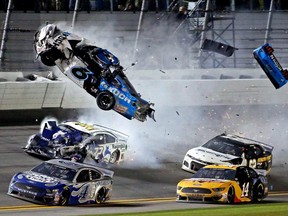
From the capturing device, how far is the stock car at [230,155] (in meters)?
31.5

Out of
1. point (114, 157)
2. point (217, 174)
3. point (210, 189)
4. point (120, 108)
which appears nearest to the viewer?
point (210, 189)

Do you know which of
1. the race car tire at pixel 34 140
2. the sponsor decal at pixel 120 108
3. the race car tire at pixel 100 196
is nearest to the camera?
the race car tire at pixel 100 196

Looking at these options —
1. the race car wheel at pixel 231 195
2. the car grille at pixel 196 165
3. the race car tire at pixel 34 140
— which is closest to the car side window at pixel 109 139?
the race car tire at pixel 34 140

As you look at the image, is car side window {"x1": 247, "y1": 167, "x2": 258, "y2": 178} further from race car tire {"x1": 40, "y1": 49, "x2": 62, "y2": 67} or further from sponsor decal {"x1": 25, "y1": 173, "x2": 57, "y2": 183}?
race car tire {"x1": 40, "y1": 49, "x2": 62, "y2": 67}

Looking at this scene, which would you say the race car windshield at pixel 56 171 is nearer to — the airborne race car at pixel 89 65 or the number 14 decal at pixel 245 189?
the airborne race car at pixel 89 65

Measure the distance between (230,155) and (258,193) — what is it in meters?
3.89

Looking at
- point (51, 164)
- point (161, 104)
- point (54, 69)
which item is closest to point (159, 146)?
point (161, 104)

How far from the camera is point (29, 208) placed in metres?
24.5

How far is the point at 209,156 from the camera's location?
104ft

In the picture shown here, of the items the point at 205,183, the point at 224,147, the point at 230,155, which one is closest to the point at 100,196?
the point at 205,183

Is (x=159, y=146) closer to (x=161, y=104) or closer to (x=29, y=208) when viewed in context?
(x=161, y=104)

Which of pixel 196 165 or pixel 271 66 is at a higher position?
pixel 271 66

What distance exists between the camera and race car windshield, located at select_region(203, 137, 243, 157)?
32062 mm

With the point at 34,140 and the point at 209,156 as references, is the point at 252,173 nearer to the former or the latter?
the point at 209,156
